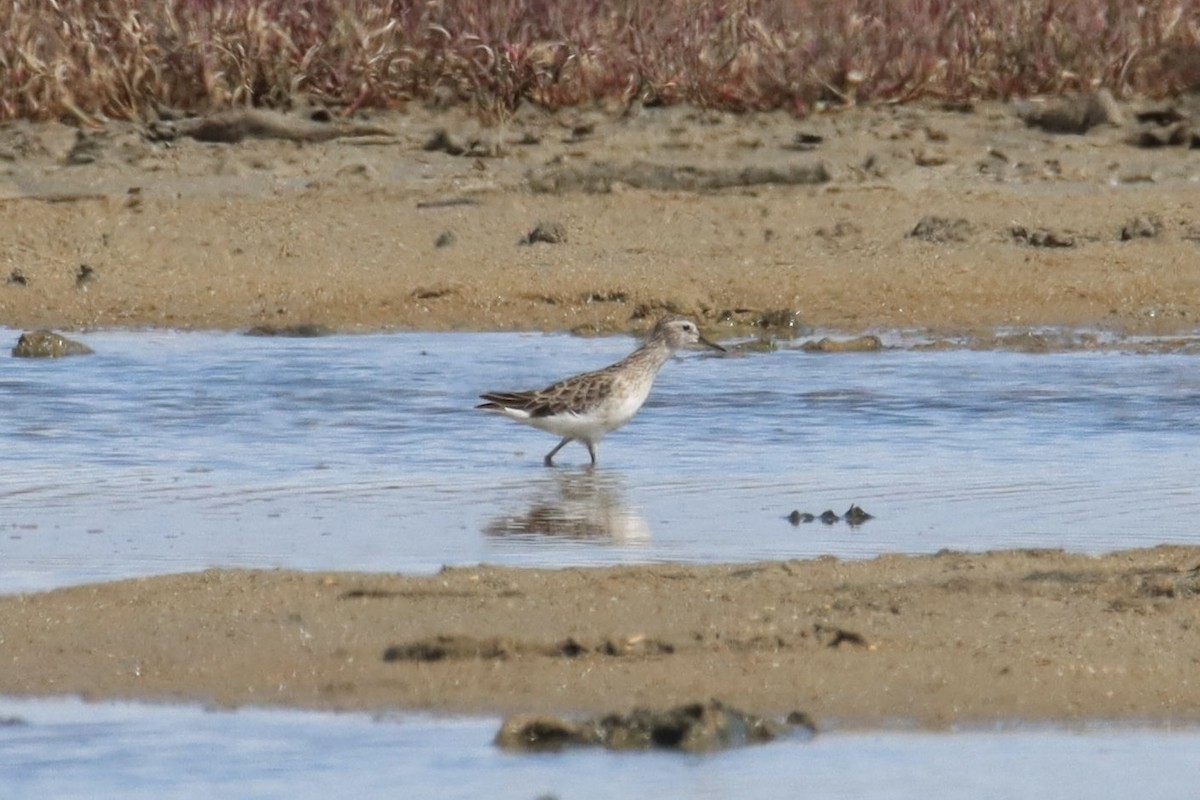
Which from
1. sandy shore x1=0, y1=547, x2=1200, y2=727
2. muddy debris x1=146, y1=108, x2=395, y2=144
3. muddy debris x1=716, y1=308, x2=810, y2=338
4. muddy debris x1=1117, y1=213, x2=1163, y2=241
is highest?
sandy shore x1=0, y1=547, x2=1200, y2=727

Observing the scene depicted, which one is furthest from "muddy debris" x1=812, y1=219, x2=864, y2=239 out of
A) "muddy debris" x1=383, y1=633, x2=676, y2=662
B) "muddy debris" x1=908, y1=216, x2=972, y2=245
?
"muddy debris" x1=383, y1=633, x2=676, y2=662

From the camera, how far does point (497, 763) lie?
5.65 m

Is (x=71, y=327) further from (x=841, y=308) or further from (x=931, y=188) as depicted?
(x=931, y=188)

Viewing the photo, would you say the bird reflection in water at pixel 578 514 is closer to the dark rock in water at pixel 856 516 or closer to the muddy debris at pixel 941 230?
the dark rock in water at pixel 856 516

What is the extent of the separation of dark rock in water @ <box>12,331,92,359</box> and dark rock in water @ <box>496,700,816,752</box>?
7.03 metres

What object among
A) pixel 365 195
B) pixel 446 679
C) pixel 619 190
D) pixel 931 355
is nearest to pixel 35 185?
pixel 365 195

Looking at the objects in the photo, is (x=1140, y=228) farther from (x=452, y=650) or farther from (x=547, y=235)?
(x=452, y=650)

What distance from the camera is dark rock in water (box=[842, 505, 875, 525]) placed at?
Answer: 8.29 m

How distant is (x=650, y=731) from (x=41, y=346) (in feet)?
23.7

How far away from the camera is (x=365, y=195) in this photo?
51.1 ft

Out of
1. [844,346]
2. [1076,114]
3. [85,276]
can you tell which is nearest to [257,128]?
[85,276]

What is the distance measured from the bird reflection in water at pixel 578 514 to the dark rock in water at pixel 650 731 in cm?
224

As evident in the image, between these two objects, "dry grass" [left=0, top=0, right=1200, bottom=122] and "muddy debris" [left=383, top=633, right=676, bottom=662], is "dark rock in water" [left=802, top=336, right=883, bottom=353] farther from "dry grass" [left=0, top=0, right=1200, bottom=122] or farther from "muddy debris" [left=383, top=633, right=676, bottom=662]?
"muddy debris" [left=383, top=633, right=676, bottom=662]

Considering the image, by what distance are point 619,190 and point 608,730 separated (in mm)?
9930
